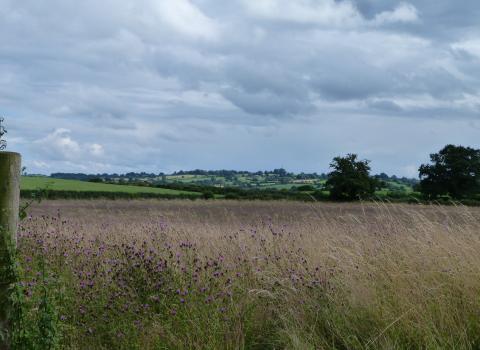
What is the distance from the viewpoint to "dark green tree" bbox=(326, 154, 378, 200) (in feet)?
131

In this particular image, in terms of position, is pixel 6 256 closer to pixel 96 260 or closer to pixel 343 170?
pixel 96 260

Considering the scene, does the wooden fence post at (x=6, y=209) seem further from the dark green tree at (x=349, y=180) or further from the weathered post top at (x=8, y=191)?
the dark green tree at (x=349, y=180)

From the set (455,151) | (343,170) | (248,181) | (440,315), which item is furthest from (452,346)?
(248,181)

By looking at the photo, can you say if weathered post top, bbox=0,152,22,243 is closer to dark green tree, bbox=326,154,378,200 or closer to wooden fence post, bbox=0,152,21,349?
wooden fence post, bbox=0,152,21,349

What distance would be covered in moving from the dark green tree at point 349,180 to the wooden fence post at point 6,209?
35.9 meters

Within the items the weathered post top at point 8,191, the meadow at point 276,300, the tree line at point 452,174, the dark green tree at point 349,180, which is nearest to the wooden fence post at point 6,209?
the weathered post top at point 8,191

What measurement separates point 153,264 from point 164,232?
10.7 ft

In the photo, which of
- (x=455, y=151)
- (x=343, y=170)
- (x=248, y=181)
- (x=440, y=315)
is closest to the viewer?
(x=440, y=315)

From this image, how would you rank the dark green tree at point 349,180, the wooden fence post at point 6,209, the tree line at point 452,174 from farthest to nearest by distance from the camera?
1. the tree line at point 452,174
2. the dark green tree at point 349,180
3. the wooden fence post at point 6,209

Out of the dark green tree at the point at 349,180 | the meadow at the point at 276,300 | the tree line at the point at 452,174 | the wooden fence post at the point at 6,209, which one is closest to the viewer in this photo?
the wooden fence post at the point at 6,209

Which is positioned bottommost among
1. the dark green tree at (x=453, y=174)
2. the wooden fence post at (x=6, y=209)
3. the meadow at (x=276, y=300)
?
the meadow at (x=276, y=300)

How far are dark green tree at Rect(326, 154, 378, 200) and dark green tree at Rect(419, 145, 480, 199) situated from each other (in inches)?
469

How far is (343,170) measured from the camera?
40.8m

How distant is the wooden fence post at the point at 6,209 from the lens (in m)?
4.58
